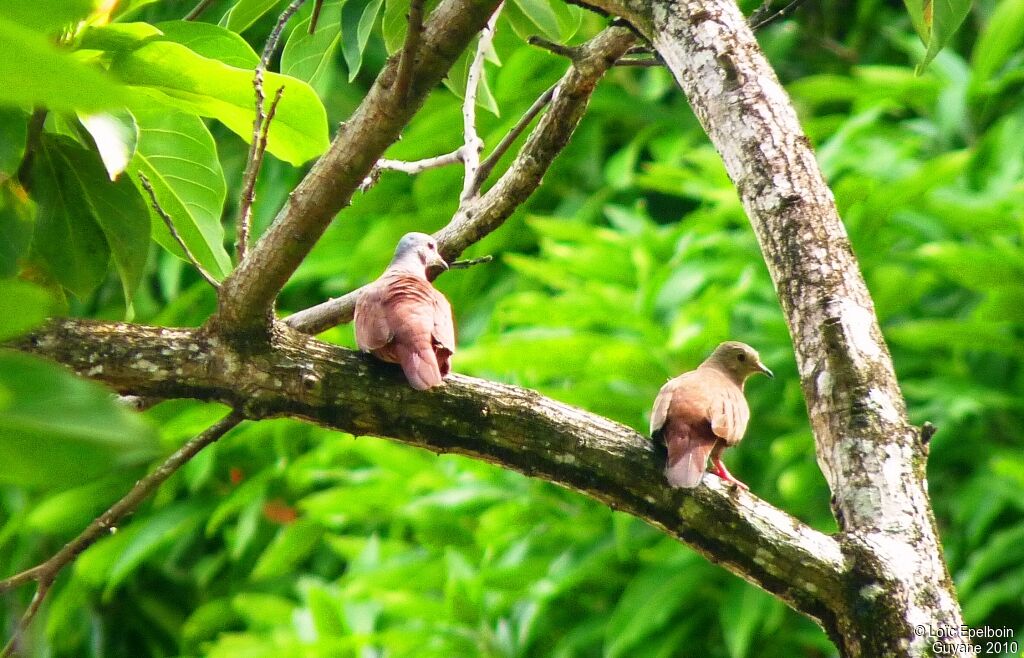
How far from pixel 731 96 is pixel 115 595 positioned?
501 centimetres

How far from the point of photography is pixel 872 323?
1.61 m

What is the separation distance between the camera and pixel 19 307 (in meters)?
0.56

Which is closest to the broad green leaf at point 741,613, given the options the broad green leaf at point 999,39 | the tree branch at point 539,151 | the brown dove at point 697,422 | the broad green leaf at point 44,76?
the brown dove at point 697,422

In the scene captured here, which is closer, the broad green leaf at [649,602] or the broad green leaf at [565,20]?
the broad green leaf at [565,20]

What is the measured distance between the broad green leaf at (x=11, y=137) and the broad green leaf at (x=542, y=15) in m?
0.94

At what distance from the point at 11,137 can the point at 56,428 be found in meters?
0.87

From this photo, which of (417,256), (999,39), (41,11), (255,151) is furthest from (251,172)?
(999,39)

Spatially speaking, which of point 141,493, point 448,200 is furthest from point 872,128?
point 141,493

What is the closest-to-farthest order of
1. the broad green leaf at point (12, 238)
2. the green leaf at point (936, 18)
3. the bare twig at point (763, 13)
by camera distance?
the broad green leaf at point (12, 238)
the green leaf at point (936, 18)
the bare twig at point (763, 13)

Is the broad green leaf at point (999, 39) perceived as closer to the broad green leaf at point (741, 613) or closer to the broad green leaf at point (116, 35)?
the broad green leaf at point (741, 613)

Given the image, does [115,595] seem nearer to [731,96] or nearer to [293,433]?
[293,433]

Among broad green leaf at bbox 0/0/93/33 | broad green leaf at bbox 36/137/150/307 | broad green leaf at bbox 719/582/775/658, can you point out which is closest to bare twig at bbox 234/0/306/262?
broad green leaf at bbox 36/137/150/307

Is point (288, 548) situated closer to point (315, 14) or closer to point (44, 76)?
point (315, 14)

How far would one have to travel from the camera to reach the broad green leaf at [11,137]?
4.10ft
